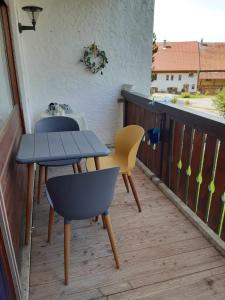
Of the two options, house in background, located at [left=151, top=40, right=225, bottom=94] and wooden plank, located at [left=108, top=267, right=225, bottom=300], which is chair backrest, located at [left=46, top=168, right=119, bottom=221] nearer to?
wooden plank, located at [left=108, top=267, right=225, bottom=300]

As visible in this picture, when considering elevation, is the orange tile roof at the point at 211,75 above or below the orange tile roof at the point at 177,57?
below

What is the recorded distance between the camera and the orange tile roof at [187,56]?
56.0 feet

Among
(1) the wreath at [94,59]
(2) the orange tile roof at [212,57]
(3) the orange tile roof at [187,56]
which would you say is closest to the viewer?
(1) the wreath at [94,59]

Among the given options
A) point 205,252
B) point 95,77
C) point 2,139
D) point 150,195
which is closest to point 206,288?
point 205,252

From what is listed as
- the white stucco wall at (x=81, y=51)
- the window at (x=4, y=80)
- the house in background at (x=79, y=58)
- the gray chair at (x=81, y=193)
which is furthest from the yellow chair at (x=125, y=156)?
the white stucco wall at (x=81, y=51)

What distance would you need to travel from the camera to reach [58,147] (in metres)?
1.76

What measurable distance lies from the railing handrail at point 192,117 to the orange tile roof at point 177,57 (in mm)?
16641

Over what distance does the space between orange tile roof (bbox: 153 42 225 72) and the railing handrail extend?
1577 centimetres

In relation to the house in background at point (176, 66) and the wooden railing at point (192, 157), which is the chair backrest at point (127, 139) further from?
the house in background at point (176, 66)

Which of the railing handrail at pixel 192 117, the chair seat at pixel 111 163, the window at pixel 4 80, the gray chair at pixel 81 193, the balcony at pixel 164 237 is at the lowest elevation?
the balcony at pixel 164 237

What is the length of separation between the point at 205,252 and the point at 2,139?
1.61 metres

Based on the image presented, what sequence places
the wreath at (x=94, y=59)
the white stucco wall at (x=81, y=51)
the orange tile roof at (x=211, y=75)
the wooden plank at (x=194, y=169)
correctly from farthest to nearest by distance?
the orange tile roof at (x=211, y=75), the wreath at (x=94, y=59), the white stucco wall at (x=81, y=51), the wooden plank at (x=194, y=169)

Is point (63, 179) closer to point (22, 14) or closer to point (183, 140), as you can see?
point (183, 140)

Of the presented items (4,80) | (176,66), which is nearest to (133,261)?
(4,80)
